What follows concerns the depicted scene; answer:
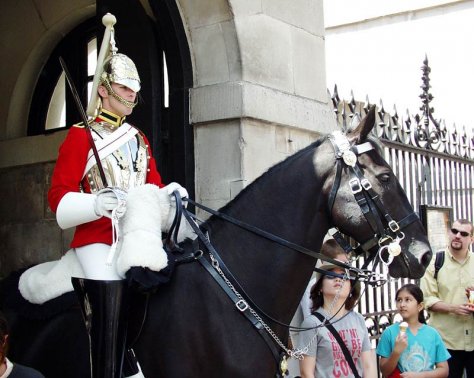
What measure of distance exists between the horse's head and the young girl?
184 cm

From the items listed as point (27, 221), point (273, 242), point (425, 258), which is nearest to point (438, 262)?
point (425, 258)

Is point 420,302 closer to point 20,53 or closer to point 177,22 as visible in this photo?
point 177,22

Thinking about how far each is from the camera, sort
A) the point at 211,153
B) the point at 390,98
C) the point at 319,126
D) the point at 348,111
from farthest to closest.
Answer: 1. the point at 390,98
2. the point at 348,111
3. the point at 319,126
4. the point at 211,153

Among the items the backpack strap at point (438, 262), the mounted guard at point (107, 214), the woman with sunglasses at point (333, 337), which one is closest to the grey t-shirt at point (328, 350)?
the woman with sunglasses at point (333, 337)

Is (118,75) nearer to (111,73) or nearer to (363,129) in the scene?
(111,73)

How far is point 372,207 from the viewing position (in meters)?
3.70

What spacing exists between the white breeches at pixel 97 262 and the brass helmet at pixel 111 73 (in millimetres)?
692

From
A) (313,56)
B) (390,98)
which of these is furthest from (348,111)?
(390,98)

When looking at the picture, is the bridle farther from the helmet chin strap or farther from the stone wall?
the stone wall

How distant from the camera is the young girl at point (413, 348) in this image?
5500 mm

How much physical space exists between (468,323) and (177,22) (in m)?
3.50

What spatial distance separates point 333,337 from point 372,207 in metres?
1.19

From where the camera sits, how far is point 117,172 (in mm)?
3775

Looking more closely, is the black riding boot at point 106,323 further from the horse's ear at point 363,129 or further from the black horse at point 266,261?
the horse's ear at point 363,129
